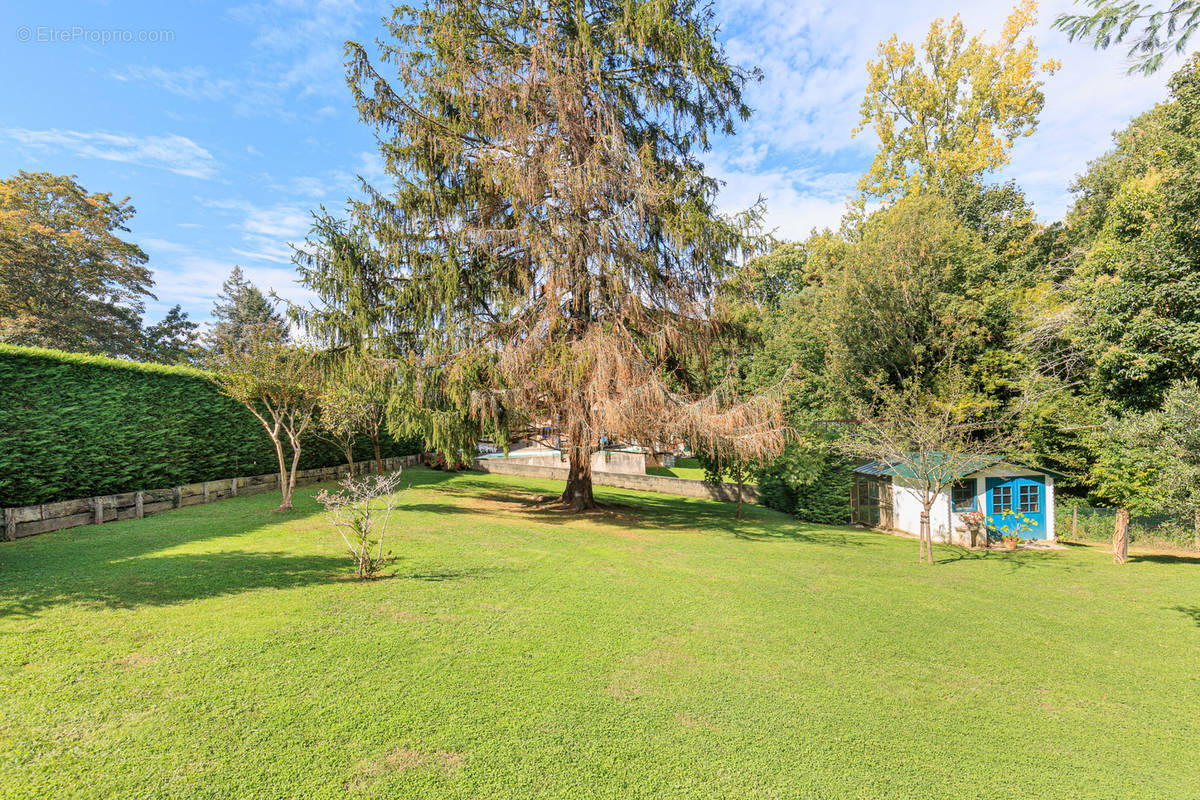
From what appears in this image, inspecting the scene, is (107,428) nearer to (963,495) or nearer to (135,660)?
(135,660)

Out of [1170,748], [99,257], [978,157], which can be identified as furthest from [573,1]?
[99,257]

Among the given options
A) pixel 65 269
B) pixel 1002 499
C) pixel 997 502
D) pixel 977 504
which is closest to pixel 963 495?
pixel 977 504

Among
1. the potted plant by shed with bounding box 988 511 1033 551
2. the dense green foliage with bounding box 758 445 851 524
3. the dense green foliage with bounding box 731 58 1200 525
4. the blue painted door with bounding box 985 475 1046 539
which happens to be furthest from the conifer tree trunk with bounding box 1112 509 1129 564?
the dense green foliage with bounding box 758 445 851 524

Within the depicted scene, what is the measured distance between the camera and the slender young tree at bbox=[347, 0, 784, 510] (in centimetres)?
1138

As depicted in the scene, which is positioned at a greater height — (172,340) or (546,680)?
(172,340)

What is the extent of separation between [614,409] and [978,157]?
73.0 feet

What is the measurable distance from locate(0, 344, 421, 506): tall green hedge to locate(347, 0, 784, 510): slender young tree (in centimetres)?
482

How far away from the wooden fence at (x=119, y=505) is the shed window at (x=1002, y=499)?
19699 mm

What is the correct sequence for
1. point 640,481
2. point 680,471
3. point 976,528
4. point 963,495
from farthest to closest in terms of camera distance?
point 680,471 < point 640,481 < point 963,495 < point 976,528

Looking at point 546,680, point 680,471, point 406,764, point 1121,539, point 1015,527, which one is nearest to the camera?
point 406,764

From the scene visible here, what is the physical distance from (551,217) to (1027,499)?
15.2 metres

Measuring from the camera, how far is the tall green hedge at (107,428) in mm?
7996

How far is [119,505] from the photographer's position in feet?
30.0

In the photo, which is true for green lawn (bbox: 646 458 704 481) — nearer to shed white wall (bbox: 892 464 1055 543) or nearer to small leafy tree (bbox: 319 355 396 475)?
shed white wall (bbox: 892 464 1055 543)
